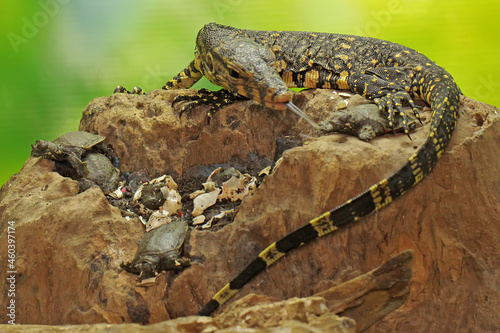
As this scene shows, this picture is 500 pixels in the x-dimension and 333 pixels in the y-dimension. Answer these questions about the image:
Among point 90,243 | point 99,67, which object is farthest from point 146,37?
point 90,243

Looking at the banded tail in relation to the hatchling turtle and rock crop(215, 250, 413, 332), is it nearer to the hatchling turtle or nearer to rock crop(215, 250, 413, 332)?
rock crop(215, 250, 413, 332)

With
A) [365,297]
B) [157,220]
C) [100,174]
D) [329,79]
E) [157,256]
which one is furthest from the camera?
[329,79]

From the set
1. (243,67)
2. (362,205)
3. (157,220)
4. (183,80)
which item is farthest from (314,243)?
(183,80)

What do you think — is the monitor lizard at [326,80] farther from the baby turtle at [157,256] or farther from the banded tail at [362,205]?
the baby turtle at [157,256]

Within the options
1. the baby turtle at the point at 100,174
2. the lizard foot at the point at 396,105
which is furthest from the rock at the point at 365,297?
Result: the baby turtle at the point at 100,174

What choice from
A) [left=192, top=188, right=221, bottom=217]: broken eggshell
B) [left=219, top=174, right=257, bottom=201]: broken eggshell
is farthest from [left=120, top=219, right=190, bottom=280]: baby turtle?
[left=219, top=174, right=257, bottom=201]: broken eggshell

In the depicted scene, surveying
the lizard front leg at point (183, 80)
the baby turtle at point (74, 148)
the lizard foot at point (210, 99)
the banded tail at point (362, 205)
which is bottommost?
the banded tail at point (362, 205)

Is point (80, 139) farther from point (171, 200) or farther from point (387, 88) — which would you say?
point (387, 88)

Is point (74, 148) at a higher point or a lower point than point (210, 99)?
lower
